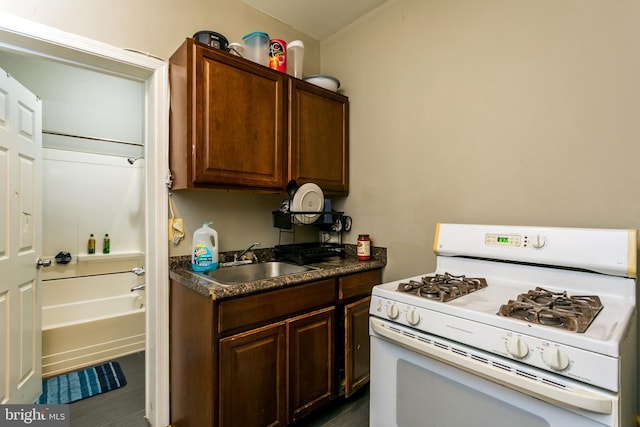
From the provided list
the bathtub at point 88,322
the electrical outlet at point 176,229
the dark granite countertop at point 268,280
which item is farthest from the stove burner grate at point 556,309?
the bathtub at point 88,322

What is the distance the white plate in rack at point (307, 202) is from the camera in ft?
6.10

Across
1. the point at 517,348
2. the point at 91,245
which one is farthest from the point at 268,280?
the point at 91,245

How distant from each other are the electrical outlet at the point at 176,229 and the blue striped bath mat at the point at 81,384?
1.24 m

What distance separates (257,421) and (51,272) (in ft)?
7.62

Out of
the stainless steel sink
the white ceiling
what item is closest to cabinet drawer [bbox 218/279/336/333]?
the stainless steel sink

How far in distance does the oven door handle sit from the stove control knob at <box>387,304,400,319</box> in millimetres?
54

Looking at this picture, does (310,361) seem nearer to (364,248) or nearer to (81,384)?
(364,248)

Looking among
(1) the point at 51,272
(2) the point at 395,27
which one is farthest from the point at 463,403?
(1) the point at 51,272

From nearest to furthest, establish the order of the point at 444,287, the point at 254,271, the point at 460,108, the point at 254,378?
1. the point at 444,287
2. the point at 254,378
3. the point at 460,108
4. the point at 254,271

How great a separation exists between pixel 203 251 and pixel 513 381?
55.9 inches

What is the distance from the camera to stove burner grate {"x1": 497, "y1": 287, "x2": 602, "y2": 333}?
84cm

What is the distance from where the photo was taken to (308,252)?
194cm

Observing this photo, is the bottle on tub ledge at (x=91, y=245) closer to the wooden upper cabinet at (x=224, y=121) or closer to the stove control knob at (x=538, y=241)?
the wooden upper cabinet at (x=224, y=121)

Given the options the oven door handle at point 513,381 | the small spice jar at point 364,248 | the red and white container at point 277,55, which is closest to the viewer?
the oven door handle at point 513,381
